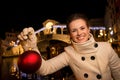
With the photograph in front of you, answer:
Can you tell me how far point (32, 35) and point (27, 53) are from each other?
0.90 feet

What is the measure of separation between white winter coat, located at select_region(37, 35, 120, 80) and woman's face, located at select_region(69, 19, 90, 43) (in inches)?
2.3

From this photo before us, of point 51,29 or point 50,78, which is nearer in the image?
point 50,78

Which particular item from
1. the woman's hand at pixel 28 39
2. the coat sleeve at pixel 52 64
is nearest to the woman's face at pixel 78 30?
the coat sleeve at pixel 52 64

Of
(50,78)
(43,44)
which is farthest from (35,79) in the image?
(43,44)

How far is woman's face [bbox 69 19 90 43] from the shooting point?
252cm

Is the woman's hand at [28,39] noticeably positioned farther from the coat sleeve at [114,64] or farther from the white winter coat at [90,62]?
the coat sleeve at [114,64]

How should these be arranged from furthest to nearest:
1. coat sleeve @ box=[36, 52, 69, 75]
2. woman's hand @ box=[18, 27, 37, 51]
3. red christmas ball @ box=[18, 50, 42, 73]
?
coat sleeve @ box=[36, 52, 69, 75], woman's hand @ box=[18, 27, 37, 51], red christmas ball @ box=[18, 50, 42, 73]

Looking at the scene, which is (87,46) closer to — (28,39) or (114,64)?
(114,64)

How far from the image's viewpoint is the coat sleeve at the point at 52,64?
252 centimetres

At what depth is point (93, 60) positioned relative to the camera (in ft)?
8.37

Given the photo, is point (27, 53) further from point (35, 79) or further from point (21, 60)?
point (35, 79)

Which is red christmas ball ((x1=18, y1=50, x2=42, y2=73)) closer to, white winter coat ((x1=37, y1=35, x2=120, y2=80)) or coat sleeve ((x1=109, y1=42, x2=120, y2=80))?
white winter coat ((x1=37, y1=35, x2=120, y2=80))

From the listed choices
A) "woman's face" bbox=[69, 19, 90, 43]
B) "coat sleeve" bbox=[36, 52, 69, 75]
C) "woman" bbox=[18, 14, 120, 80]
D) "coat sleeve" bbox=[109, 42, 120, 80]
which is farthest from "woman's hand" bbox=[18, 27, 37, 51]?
"coat sleeve" bbox=[109, 42, 120, 80]

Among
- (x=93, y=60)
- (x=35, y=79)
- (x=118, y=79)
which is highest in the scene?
(x=93, y=60)
